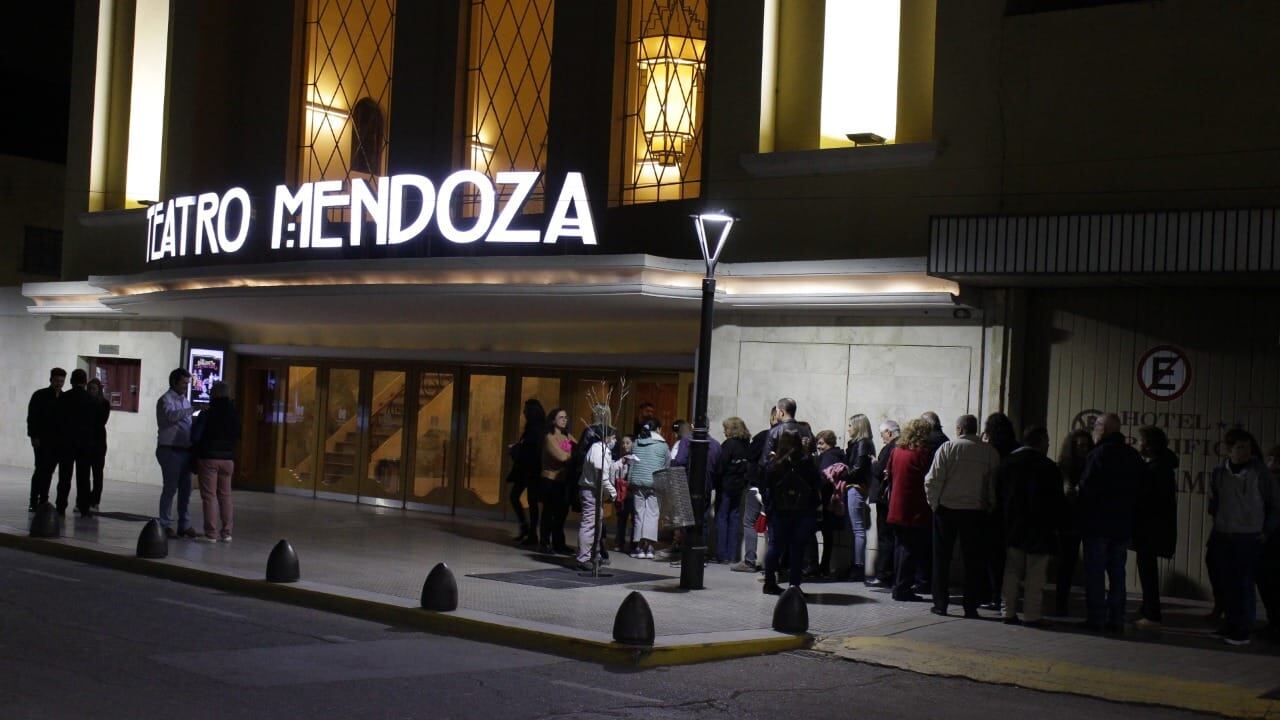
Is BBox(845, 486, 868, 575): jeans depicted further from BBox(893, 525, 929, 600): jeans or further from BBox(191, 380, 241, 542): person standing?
BBox(191, 380, 241, 542): person standing

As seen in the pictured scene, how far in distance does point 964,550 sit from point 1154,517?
5.69 ft

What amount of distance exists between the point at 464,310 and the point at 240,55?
8.84 metres

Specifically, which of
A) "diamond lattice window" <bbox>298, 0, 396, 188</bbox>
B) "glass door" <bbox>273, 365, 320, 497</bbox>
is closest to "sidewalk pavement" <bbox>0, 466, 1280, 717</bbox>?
"glass door" <bbox>273, 365, 320, 497</bbox>

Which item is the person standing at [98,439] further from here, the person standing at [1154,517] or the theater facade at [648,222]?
the person standing at [1154,517]

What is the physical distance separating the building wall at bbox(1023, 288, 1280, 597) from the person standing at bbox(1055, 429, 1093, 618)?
77 centimetres

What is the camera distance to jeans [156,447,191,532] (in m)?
16.1

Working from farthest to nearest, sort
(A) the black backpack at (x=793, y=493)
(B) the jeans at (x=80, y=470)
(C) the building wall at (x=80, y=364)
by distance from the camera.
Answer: (C) the building wall at (x=80, y=364)
(B) the jeans at (x=80, y=470)
(A) the black backpack at (x=793, y=493)

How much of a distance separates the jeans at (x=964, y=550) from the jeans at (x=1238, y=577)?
2.07m

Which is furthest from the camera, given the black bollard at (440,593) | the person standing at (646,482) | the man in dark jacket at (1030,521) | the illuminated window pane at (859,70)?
the illuminated window pane at (859,70)

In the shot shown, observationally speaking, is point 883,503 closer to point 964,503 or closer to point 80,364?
point 964,503

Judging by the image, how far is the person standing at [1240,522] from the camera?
464 inches

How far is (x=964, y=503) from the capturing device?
12672mm

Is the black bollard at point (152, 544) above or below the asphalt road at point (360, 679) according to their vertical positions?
above

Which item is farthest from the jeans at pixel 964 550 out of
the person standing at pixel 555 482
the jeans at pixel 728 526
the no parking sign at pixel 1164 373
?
the person standing at pixel 555 482
